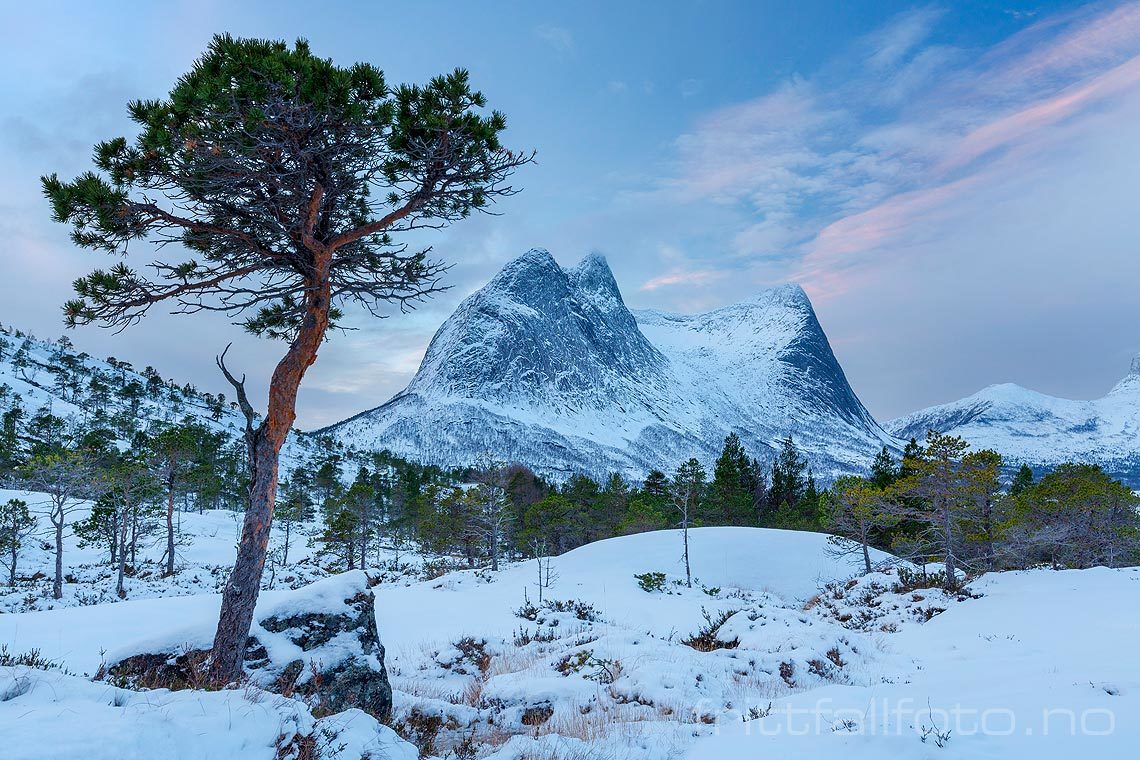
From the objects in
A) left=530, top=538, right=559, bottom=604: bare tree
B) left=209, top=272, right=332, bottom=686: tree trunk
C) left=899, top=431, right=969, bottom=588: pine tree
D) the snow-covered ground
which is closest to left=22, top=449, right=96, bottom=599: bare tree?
the snow-covered ground

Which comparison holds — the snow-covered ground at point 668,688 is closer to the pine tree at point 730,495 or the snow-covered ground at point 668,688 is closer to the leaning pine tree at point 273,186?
the leaning pine tree at point 273,186

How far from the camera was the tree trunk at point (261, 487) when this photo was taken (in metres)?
6.69

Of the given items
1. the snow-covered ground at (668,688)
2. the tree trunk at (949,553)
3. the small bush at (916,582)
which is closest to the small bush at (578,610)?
the snow-covered ground at (668,688)

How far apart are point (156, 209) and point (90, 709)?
6173mm

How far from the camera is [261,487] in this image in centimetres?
730

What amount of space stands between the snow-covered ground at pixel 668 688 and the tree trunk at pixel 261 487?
3.98 feet

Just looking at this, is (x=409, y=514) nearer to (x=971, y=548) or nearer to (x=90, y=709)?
(x=971, y=548)

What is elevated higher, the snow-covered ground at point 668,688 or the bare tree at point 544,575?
the snow-covered ground at point 668,688

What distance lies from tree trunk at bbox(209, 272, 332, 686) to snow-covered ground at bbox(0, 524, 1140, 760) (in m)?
1.21

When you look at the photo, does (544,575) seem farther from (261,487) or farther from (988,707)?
(988,707)

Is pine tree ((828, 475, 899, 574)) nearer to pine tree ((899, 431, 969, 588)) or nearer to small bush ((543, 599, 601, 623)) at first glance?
pine tree ((899, 431, 969, 588))

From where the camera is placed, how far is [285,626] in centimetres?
773

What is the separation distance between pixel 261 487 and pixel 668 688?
6692mm

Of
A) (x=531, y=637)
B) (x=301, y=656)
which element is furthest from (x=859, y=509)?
(x=301, y=656)
